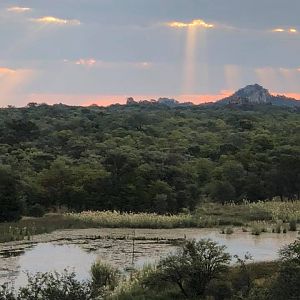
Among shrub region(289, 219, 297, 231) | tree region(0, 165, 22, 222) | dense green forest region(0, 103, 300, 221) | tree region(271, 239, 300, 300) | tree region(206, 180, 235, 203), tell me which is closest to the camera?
tree region(271, 239, 300, 300)

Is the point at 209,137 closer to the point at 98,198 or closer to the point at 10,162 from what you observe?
the point at 10,162

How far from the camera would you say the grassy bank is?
29.8 metres

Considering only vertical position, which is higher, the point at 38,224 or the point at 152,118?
the point at 152,118

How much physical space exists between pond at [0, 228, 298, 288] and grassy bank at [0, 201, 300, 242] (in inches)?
37.8

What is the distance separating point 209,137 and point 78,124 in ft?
54.5

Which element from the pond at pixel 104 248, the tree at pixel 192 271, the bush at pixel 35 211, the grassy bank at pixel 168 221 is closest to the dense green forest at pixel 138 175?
the bush at pixel 35 211

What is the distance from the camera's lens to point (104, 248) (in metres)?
24.7

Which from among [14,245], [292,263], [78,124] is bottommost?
[14,245]

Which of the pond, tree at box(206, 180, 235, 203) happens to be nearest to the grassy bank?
the pond

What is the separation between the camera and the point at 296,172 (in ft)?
144

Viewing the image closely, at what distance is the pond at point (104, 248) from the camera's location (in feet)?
66.1

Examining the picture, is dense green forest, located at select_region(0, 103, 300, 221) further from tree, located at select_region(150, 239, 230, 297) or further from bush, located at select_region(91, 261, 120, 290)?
tree, located at select_region(150, 239, 230, 297)

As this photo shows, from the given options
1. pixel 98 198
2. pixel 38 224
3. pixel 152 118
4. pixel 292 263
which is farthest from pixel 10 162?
pixel 152 118

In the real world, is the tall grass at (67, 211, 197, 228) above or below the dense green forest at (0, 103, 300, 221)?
below
